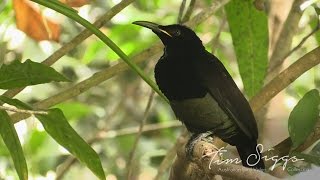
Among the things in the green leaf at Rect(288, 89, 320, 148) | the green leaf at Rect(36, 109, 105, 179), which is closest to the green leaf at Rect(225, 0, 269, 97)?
the green leaf at Rect(288, 89, 320, 148)

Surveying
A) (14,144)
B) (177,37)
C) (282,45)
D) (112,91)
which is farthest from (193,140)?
(112,91)

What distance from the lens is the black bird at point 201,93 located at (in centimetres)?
115

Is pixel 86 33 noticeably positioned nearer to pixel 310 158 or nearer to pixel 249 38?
pixel 249 38

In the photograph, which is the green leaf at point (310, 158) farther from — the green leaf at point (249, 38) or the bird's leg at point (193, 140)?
the green leaf at point (249, 38)

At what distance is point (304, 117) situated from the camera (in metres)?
1.10

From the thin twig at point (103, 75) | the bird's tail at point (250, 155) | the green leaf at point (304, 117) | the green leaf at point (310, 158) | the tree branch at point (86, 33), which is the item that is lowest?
the green leaf at point (310, 158)

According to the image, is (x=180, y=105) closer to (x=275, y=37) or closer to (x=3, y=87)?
(x=3, y=87)

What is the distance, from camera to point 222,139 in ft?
4.10

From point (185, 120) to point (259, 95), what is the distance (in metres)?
0.16

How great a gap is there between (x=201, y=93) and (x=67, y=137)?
0.24m

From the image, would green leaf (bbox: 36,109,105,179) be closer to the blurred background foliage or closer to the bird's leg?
the bird's leg

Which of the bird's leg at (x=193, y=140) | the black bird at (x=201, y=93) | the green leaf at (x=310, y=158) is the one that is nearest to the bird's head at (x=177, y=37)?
the black bird at (x=201, y=93)

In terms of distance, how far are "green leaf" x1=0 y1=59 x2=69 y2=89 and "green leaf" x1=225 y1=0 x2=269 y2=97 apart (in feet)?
1.62

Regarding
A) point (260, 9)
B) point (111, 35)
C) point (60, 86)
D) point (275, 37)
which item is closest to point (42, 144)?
point (111, 35)
